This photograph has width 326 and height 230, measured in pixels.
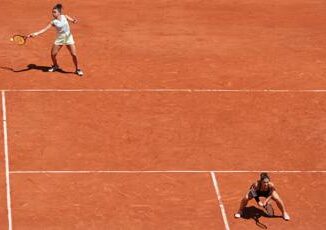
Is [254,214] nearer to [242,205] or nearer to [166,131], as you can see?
[242,205]

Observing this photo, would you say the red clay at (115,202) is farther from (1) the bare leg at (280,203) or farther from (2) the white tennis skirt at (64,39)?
(2) the white tennis skirt at (64,39)

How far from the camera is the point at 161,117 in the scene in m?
24.9

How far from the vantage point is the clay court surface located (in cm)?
2105

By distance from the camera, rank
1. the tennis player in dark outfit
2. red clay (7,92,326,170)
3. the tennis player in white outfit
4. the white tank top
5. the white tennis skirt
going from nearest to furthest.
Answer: the tennis player in dark outfit, red clay (7,92,326,170), the tennis player in white outfit, the white tank top, the white tennis skirt

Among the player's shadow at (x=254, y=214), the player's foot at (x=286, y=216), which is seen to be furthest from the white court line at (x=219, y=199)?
the player's foot at (x=286, y=216)

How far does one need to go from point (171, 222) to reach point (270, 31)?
12.4 meters

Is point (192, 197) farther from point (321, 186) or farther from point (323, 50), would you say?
point (323, 50)

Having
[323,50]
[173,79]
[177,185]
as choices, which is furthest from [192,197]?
[323,50]

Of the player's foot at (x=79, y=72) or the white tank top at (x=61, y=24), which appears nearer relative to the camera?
the white tank top at (x=61, y=24)

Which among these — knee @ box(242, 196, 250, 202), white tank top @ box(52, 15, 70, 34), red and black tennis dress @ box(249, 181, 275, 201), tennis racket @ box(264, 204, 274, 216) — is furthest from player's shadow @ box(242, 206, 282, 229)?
white tank top @ box(52, 15, 70, 34)

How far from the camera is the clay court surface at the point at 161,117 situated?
21047 millimetres

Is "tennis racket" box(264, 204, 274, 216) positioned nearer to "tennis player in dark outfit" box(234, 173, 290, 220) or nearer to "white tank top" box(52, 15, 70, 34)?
"tennis player in dark outfit" box(234, 173, 290, 220)

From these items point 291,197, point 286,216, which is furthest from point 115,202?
point 291,197

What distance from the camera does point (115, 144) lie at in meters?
23.5
